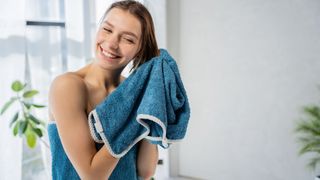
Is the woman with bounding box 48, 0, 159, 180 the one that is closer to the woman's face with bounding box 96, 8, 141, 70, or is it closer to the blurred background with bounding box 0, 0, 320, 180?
the woman's face with bounding box 96, 8, 141, 70

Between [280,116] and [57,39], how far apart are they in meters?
1.54

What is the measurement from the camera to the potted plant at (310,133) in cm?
175

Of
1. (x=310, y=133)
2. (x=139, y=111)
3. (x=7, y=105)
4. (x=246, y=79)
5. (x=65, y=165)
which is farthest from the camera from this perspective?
(x=246, y=79)

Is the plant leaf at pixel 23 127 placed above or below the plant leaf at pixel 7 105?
below

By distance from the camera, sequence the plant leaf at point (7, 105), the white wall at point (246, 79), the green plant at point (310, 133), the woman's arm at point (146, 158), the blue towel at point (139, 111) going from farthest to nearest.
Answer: the white wall at point (246, 79)
the green plant at point (310, 133)
the plant leaf at point (7, 105)
the woman's arm at point (146, 158)
the blue towel at point (139, 111)

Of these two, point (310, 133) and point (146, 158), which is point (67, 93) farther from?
point (310, 133)

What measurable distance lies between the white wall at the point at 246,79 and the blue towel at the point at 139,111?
5.17 feet

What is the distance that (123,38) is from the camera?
58 centimetres

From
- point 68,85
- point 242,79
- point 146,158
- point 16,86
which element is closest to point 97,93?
point 68,85

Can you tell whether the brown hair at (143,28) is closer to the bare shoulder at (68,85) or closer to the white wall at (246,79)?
the bare shoulder at (68,85)

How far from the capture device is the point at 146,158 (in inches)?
26.7

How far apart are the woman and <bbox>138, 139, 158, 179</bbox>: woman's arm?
0.5 inches

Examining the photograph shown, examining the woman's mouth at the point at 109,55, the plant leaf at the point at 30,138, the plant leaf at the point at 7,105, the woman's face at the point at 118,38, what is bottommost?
the plant leaf at the point at 30,138

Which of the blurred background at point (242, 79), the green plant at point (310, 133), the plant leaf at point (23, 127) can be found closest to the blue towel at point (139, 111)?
the plant leaf at point (23, 127)
